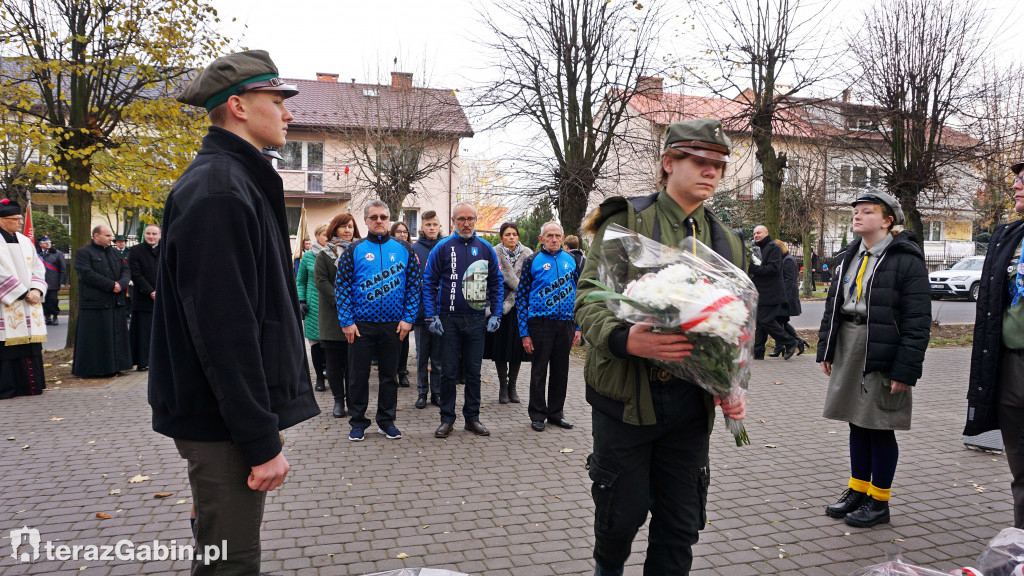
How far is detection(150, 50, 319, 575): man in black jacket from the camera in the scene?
2.04 m

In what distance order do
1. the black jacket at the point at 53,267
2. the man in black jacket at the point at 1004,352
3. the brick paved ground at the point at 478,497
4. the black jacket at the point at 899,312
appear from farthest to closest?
the black jacket at the point at 53,267 < the black jacket at the point at 899,312 < the brick paved ground at the point at 478,497 < the man in black jacket at the point at 1004,352

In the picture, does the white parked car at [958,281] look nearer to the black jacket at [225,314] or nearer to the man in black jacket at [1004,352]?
the man in black jacket at [1004,352]

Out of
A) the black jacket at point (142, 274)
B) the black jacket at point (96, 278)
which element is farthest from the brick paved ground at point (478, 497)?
the black jacket at point (142, 274)

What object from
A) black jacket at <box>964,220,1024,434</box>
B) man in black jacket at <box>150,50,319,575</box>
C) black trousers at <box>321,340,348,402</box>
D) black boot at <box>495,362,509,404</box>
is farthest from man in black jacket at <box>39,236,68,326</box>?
black jacket at <box>964,220,1024,434</box>

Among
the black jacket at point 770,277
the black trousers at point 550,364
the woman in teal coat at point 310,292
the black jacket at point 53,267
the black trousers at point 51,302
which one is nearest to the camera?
the black trousers at point 550,364

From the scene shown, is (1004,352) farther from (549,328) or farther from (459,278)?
(459,278)

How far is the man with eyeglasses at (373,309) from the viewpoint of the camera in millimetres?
6230

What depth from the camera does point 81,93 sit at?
36.5 feet

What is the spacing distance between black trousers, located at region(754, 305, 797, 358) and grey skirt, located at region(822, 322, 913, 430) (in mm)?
6921

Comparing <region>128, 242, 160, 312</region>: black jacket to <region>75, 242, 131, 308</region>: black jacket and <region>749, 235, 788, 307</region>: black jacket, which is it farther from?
<region>749, 235, 788, 307</region>: black jacket

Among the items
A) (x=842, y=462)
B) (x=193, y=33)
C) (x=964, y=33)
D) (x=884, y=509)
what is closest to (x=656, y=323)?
(x=884, y=509)

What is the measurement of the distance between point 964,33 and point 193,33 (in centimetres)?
1688
